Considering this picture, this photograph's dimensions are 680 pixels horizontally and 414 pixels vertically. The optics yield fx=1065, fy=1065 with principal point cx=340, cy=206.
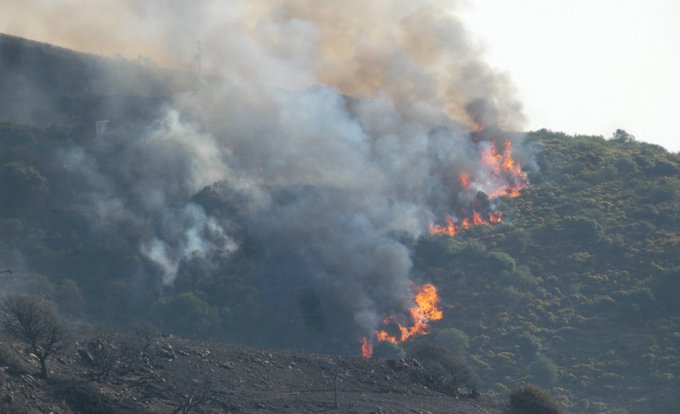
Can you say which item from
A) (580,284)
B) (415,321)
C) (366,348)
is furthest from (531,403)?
(580,284)

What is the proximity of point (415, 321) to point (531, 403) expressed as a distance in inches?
1450

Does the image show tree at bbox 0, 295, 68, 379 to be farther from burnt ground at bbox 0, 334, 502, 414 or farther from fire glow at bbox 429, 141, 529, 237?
fire glow at bbox 429, 141, 529, 237

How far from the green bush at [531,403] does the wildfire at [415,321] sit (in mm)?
29005

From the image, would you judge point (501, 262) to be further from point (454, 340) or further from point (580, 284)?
point (454, 340)

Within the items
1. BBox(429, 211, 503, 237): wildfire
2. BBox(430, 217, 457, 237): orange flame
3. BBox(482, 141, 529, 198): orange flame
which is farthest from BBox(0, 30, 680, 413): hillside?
BBox(482, 141, 529, 198): orange flame

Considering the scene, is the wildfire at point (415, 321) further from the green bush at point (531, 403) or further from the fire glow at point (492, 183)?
the green bush at point (531, 403)

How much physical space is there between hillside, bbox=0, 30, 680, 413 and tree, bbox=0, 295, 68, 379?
1070cm

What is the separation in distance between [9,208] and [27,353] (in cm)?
6299

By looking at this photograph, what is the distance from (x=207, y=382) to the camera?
71.6 meters

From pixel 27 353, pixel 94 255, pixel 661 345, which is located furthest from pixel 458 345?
pixel 27 353

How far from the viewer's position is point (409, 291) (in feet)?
386

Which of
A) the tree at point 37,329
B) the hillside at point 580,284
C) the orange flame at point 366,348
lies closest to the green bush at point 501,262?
the hillside at point 580,284

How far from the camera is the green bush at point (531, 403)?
7638 cm

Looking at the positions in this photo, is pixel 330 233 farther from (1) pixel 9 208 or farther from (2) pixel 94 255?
(1) pixel 9 208
